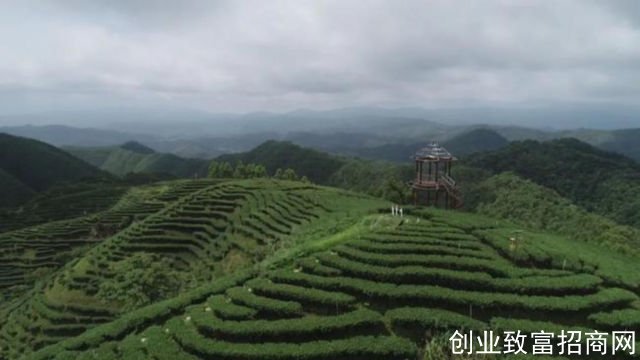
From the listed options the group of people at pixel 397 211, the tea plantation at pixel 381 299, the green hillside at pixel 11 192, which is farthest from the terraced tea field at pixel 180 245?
the green hillside at pixel 11 192

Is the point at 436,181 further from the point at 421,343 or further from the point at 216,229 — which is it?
the point at 421,343

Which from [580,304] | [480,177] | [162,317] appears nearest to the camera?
[580,304]

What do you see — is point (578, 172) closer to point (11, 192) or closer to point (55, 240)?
point (55, 240)

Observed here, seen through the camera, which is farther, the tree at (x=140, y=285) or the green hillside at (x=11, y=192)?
the green hillside at (x=11, y=192)

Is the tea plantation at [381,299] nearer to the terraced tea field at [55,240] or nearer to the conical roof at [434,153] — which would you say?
the conical roof at [434,153]

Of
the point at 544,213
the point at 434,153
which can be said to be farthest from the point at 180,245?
the point at 544,213

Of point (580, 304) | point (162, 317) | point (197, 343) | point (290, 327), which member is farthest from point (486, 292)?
point (162, 317)
